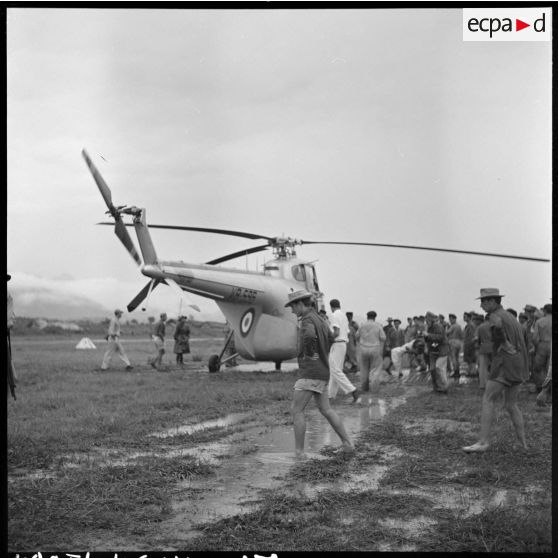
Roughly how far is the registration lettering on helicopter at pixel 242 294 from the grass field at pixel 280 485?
5929 mm

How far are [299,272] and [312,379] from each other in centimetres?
1037

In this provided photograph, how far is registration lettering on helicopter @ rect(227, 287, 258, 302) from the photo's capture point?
15.9 meters

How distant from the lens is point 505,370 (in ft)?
22.8

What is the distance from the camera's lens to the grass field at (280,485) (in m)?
4.25

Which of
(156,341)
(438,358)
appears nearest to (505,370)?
(438,358)

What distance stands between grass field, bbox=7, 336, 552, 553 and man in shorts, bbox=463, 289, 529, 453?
252mm

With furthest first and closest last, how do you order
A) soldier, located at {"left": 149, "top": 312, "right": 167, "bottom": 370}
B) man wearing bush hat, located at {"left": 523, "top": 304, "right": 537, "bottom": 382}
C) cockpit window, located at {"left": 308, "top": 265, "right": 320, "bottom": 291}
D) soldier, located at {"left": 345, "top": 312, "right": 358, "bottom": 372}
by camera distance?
1. soldier, located at {"left": 149, "top": 312, "right": 167, "bottom": 370}
2. soldier, located at {"left": 345, "top": 312, "right": 358, "bottom": 372}
3. cockpit window, located at {"left": 308, "top": 265, "right": 320, "bottom": 291}
4. man wearing bush hat, located at {"left": 523, "top": 304, "right": 537, "bottom": 382}

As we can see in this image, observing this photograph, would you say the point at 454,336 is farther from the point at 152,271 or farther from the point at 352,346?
the point at 152,271

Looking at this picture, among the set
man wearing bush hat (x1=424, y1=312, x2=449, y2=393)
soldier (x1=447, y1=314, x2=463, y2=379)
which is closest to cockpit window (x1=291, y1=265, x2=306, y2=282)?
soldier (x1=447, y1=314, x2=463, y2=379)

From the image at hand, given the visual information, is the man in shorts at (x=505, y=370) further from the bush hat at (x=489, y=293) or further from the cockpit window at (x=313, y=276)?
the cockpit window at (x=313, y=276)

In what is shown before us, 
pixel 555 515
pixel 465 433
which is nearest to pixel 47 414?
pixel 465 433

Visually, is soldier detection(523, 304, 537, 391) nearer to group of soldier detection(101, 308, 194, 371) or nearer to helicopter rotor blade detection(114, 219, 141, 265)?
helicopter rotor blade detection(114, 219, 141, 265)

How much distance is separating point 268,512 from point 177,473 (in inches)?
57.1

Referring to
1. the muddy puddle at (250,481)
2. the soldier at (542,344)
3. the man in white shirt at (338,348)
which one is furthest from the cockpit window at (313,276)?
the muddy puddle at (250,481)
